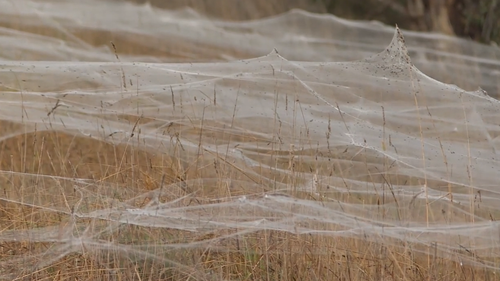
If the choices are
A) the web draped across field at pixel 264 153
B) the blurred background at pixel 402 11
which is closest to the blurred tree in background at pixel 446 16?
the blurred background at pixel 402 11

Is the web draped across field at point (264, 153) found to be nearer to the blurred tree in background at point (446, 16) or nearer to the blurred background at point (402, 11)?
the blurred background at point (402, 11)

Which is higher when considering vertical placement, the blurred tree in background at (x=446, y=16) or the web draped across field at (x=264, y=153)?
the blurred tree in background at (x=446, y=16)

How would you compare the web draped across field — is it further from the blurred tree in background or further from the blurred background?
the blurred tree in background

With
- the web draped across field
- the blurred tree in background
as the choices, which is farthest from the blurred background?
the web draped across field

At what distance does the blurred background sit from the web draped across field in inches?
180

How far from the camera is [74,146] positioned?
6586 millimetres

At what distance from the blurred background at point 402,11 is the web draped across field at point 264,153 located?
4573mm

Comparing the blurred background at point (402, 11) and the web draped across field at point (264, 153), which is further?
the blurred background at point (402, 11)

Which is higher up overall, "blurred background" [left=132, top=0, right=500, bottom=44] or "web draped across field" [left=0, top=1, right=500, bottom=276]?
"blurred background" [left=132, top=0, right=500, bottom=44]

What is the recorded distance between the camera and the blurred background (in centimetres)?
1038

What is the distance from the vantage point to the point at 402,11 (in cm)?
1161

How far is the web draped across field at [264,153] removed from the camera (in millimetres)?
3742

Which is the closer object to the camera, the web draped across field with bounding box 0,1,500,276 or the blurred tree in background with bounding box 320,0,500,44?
the web draped across field with bounding box 0,1,500,276

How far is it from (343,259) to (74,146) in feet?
10.9
